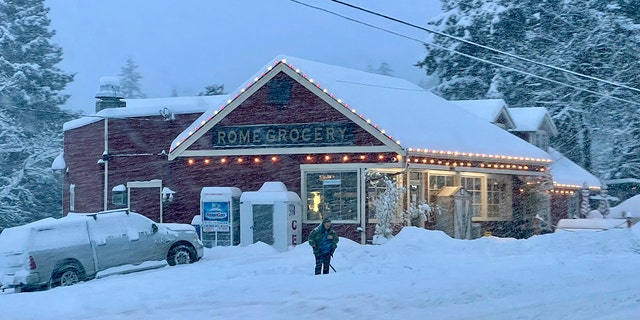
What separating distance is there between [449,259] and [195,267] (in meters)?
6.37

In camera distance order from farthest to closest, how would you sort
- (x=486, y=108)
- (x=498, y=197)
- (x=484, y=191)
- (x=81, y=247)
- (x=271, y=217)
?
(x=486, y=108), (x=498, y=197), (x=484, y=191), (x=271, y=217), (x=81, y=247)

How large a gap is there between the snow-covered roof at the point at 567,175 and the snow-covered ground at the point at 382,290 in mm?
18090

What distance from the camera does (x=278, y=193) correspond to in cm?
2706

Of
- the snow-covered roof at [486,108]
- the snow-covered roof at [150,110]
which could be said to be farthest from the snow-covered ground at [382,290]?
the snow-covered roof at [486,108]

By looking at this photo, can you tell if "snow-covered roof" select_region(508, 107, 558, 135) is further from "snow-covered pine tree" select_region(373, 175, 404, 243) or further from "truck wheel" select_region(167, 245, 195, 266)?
"truck wheel" select_region(167, 245, 195, 266)

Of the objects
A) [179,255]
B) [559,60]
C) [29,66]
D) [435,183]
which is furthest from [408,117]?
[29,66]

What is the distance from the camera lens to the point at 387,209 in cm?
2670

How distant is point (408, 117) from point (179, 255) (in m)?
10.2

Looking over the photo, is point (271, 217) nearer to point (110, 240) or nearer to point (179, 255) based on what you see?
point (179, 255)

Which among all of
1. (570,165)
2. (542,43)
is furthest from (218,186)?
(542,43)

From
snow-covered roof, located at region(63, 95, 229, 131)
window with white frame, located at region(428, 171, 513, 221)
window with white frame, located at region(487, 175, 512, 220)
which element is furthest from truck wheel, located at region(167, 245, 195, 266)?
window with white frame, located at region(487, 175, 512, 220)

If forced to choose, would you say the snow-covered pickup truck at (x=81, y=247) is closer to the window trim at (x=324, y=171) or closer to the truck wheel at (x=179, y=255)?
the truck wheel at (x=179, y=255)

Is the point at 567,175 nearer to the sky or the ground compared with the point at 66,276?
nearer to the sky

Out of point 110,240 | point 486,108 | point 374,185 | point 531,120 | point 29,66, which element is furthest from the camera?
point 29,66
